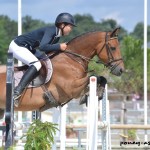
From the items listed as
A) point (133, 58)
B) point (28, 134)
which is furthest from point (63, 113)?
point (133, 58)

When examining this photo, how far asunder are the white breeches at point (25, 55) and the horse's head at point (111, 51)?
1.08m

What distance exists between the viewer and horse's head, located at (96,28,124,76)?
9.41 m

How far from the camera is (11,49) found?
9.45 metres

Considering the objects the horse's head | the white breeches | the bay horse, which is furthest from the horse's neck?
the white breeches

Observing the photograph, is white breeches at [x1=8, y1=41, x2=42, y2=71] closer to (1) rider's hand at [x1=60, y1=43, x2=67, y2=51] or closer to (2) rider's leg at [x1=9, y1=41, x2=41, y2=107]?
(2) rider's leg at [x1=9, y1=41, x2=41, y2=107]

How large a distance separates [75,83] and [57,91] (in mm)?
340

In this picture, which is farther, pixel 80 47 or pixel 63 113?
pixel 80 47

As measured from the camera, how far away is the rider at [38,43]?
889 cm

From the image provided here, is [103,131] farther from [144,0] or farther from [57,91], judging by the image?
[144,0]

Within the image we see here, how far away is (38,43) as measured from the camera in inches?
360

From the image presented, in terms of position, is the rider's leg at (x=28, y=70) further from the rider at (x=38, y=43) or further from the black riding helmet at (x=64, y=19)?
the black riding helmet at (x=64, y=19)

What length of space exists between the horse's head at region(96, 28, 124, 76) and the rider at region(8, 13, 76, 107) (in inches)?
25.5

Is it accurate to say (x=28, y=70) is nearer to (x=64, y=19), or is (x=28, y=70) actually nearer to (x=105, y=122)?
(x=64, y=19)

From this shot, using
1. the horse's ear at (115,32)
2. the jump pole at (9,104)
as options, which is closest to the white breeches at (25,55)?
the horse's ear at (115,32)
